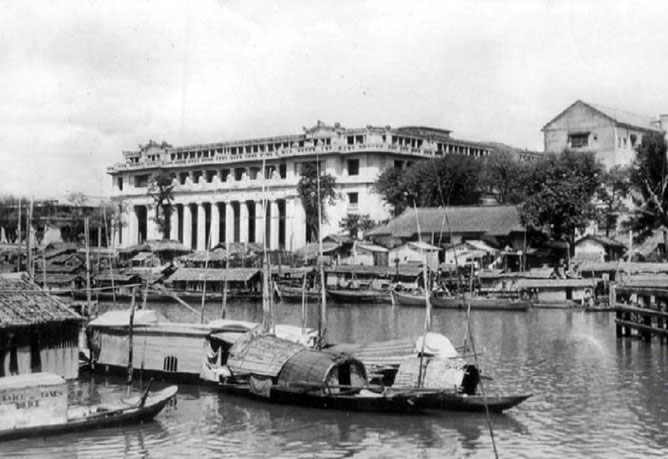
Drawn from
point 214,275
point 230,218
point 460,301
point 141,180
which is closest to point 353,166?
point 230,218

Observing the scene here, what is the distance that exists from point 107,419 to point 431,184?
217 ft

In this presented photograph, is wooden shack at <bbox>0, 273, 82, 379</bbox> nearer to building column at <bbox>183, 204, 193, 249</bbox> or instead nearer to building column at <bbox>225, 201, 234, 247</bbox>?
building column at <bbox>225, 201, 234, 247</bbox>

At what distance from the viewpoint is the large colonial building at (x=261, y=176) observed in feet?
323

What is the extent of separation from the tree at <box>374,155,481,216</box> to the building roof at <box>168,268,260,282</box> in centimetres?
1947

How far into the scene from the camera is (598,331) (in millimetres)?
49156

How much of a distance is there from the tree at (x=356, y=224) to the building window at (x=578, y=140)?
20.9 metres

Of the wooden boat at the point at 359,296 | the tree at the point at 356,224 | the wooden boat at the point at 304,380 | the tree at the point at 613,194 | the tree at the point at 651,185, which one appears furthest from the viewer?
the tree at the point at 356,224

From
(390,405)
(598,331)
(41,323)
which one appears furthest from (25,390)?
(598,331)

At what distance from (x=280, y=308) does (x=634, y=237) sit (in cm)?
3196

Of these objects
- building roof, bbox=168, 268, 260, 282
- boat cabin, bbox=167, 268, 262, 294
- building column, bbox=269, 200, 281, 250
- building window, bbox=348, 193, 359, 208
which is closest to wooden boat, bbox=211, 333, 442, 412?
building roof, bbox=168, 268, 260, 282

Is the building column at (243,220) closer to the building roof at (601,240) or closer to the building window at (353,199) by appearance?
the building window at (353,199)

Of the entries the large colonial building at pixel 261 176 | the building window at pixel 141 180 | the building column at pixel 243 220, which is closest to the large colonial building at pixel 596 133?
the large colonial building at pixel 261 176

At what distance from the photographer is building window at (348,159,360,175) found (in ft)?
325

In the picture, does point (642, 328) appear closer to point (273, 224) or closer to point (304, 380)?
point (304, 380)
